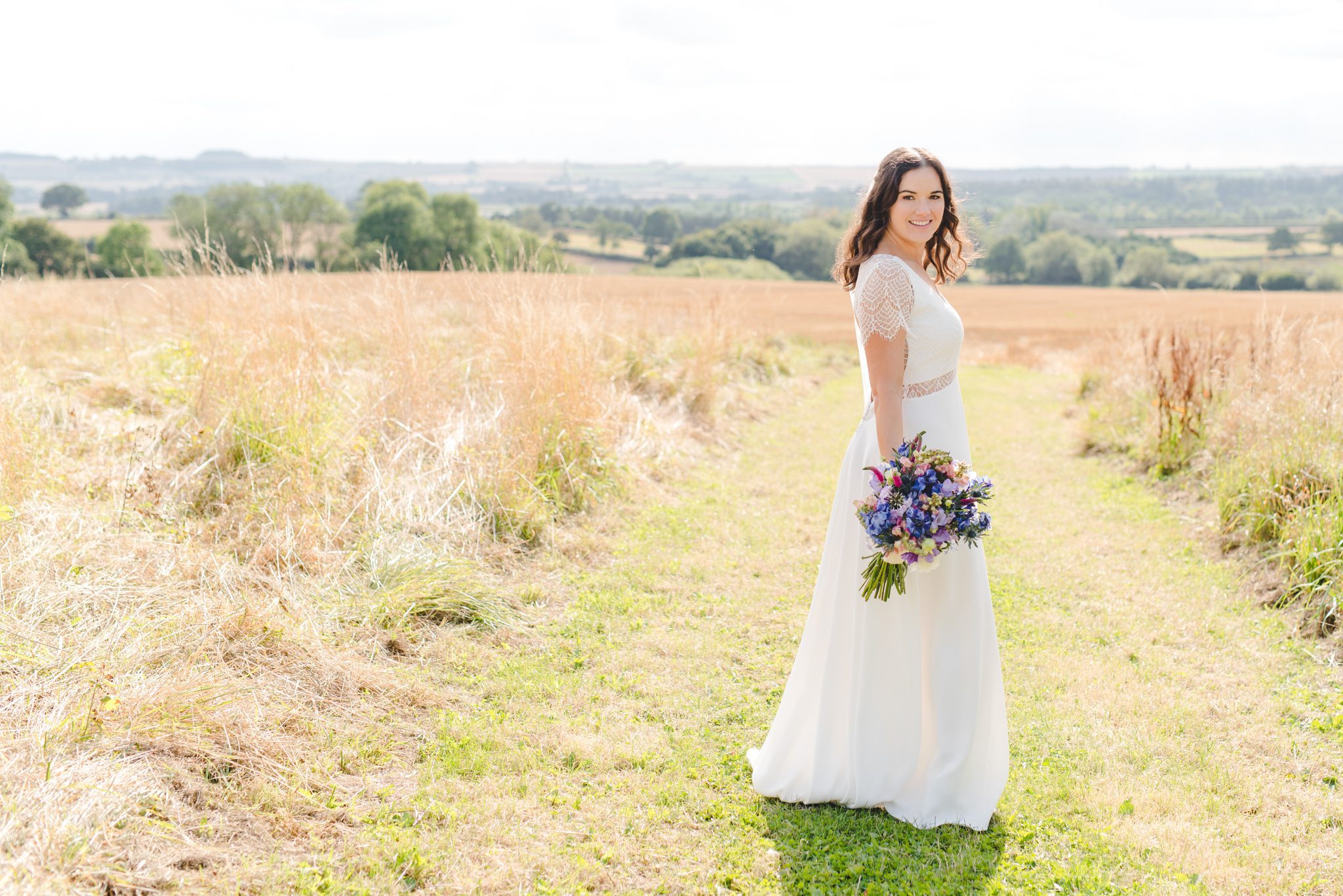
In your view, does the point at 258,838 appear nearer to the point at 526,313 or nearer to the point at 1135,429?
the point at 526,313

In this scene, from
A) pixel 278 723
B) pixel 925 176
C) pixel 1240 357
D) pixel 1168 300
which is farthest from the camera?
pixel 1168 300

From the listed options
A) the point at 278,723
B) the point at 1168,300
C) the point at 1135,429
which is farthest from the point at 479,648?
the point at 1168,300

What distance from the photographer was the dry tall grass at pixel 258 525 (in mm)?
2961

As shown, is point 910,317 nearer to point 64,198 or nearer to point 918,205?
point 918,205

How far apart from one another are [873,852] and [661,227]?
4657cm

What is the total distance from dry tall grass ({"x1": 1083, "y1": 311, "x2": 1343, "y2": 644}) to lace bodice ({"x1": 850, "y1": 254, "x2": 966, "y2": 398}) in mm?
3340

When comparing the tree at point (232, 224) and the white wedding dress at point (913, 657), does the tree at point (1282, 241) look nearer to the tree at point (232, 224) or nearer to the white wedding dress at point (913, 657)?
the tree at point (232, 224)

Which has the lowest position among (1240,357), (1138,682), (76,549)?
(1138,682)

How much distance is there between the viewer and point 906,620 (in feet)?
10.7

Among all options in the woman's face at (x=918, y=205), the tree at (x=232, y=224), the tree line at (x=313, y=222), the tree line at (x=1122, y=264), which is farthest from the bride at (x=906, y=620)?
the tree line at (x=1122, y=264)

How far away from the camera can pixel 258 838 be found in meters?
2.90

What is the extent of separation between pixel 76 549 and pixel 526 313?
3.64 meters

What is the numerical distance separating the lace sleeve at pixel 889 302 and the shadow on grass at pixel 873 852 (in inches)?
69.0

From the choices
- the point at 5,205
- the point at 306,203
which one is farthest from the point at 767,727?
the point at 5,205
